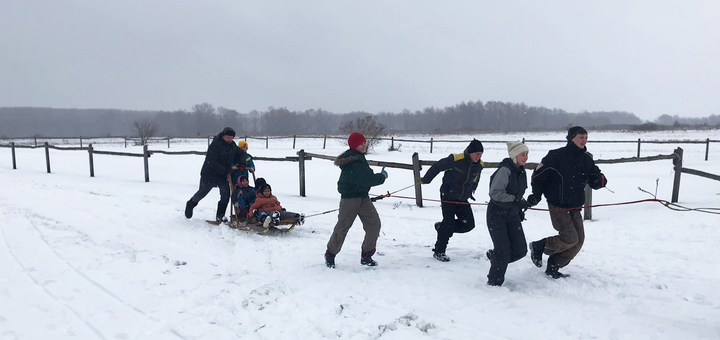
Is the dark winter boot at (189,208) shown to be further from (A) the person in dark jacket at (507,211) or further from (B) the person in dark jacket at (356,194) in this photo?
(A) the person in dark jacket at (507,211)

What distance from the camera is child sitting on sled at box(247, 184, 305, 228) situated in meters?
6.66

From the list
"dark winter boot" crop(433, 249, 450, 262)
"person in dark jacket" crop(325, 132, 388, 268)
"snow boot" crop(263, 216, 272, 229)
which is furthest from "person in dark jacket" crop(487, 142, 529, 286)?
"snow boot" crop(263, 216, 272, 229)

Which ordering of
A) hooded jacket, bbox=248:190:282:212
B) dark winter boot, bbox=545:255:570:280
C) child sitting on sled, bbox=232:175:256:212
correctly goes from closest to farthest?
dark winter boot, bbox=545:255:570:280, hooded jacket, bbox=248:190:282:212, child sitting on sled, bbox=232:175:256:212

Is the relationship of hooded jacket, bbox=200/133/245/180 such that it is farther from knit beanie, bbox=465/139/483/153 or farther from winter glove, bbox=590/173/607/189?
winter glove, bbox=590/173/607/189

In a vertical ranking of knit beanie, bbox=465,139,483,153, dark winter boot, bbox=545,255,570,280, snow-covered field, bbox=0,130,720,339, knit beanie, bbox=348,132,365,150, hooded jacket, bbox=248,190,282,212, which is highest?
knit beanie, bbox=348,132,365,150

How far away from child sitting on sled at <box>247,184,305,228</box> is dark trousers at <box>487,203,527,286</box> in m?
3.23

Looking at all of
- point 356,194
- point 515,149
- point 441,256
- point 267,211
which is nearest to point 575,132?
point 515,149

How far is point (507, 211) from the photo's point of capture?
4.52 meters

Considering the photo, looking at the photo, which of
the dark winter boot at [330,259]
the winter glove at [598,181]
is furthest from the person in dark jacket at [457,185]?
the dark winter boot at [330,259]

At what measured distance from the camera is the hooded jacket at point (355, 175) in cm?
500

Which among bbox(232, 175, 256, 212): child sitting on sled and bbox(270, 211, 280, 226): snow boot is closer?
bbox(270, 211, 280, 226): snow boot

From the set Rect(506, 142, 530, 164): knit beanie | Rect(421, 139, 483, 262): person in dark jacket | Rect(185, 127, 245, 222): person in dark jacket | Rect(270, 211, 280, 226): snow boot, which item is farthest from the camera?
Rect(185, 127, 245, 222): person in dark jacket

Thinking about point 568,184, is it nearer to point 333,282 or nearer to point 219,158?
point 333,282

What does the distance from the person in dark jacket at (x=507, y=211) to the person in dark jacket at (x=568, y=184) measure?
0.94 feet
